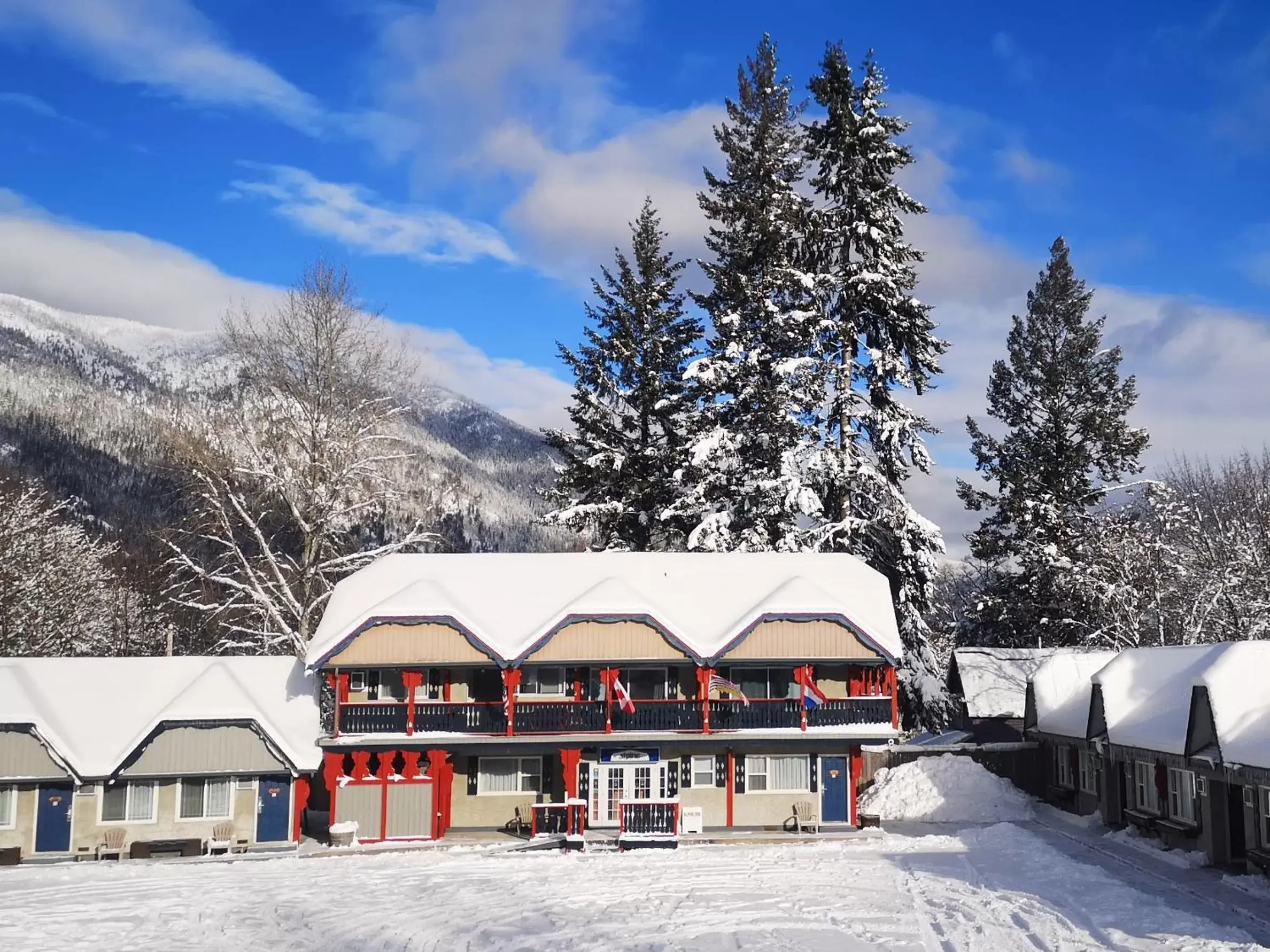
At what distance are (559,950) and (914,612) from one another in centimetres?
2465

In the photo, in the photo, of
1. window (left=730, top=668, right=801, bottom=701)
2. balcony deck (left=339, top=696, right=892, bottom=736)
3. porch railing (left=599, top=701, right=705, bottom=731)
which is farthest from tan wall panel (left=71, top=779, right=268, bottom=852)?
→ window (left=730, top=668, right=801, bottom=701)

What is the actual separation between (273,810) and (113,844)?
4.20 m

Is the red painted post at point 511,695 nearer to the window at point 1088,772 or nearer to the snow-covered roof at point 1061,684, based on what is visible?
the window at point 1088,772

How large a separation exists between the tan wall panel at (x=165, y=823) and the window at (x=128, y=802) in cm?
11

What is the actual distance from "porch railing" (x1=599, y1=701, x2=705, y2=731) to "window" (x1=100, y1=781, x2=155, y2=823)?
42.0 ft

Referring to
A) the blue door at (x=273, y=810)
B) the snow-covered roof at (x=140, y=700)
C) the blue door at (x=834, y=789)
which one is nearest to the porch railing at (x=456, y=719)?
the snow-covered roof at (x=140, y=700)

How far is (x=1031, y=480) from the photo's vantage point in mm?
49281

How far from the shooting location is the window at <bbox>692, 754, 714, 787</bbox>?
3378 centimetres

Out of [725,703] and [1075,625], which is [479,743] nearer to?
[725,703]

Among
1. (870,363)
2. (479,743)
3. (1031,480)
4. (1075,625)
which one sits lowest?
(479,743)

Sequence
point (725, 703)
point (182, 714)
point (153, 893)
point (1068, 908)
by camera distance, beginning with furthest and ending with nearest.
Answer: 1. point (725, 703)
2. point (182, 714)
3. point (153, 893)
4. point (1068, 908)

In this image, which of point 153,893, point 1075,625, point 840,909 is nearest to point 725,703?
point 840,909

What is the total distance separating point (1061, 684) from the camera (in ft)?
128

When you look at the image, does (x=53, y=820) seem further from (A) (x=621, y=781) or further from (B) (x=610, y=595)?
(B) (x=610, y=595)
